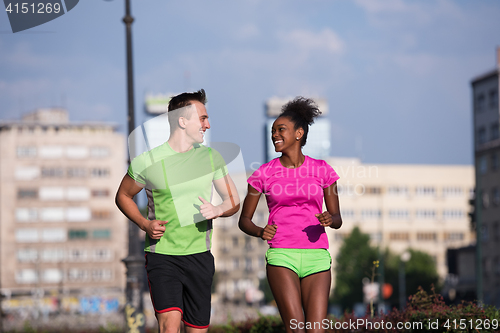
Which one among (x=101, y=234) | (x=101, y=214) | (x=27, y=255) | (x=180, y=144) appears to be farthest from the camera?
(x=101, y=214)

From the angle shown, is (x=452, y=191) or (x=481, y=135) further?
(x=452, y=191)

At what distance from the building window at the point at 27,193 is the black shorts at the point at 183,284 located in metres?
111

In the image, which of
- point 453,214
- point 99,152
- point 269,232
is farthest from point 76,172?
point 269,232

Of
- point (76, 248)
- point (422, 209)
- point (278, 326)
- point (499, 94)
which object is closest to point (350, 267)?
point (499, 94)

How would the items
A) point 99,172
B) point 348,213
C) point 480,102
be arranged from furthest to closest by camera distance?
point 99,172
point 348,213
point 480,102

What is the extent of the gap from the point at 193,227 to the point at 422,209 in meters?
115

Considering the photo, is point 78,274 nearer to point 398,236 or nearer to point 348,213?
point 348,213

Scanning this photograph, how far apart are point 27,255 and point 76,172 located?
49.8 ft

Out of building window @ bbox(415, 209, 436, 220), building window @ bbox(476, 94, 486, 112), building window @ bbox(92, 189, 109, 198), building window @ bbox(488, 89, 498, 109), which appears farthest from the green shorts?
building window @ bbox(415, 209, 436, 220)

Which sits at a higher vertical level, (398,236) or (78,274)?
(398,236)

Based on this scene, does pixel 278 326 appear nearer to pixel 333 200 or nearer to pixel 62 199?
pixel 333 200

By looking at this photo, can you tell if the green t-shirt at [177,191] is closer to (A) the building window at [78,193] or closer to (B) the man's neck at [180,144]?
(B) the man's neck at [180,144]

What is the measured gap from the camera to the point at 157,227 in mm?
5301

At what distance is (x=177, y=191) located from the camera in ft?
18.1
